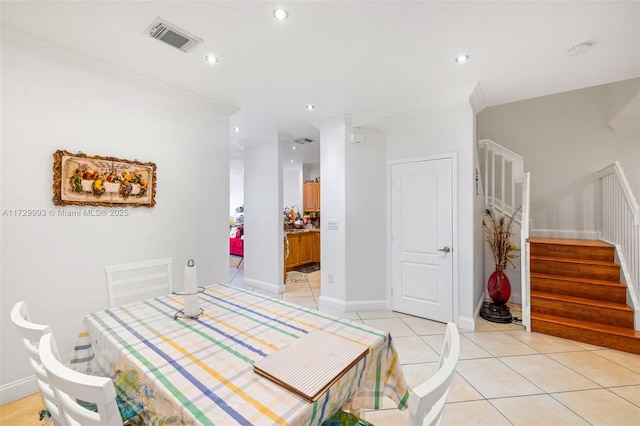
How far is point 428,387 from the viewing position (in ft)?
2.29

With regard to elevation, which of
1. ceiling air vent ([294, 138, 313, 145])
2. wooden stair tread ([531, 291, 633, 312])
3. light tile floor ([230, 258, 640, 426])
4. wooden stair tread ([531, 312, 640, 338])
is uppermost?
ceiling air vent ([294, 138, 313, 145])

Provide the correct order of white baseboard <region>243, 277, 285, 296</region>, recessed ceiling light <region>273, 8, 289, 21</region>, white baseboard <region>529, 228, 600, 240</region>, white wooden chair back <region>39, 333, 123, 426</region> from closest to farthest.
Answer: white wooden chair back <region>39, 333, 123, 426</region> → recessed ceiling light <region>273, 8, 289, 21</region> → white baseboard <region>529, 228, 600, 240</region> → white baseboard <region>243, 277, 285, 296</region>

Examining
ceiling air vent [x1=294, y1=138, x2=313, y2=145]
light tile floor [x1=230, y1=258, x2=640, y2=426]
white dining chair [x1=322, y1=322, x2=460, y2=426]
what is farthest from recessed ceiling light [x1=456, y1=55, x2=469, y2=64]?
ceiling air vent [x1=294, y1=138, x2=313, y2=145]

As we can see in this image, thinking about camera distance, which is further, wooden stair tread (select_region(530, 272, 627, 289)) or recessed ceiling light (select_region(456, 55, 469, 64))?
wooden stair tread (select_region(530, 272, 627, 289))

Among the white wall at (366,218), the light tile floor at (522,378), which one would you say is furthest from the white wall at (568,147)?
the white wall at (366,218)

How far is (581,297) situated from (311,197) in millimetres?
5780

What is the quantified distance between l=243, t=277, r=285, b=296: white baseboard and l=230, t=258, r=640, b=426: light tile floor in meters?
1.88

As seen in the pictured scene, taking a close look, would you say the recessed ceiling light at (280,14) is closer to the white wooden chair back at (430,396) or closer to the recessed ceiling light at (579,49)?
the white wooden chair back at (430,396)

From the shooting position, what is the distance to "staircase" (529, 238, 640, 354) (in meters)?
2.63

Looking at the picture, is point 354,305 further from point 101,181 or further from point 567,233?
point 567,233

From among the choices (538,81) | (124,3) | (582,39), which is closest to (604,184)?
(538,81)

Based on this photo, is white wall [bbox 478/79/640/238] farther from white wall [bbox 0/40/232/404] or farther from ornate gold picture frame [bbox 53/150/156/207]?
ornate gold picture frame [bbox 53/150/156/207]

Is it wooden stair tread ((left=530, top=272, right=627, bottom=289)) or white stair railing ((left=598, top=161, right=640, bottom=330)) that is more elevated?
white stair railing ((left=598, top=161, right=640, bottom=330))

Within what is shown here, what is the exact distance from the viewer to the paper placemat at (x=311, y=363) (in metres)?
0.89
